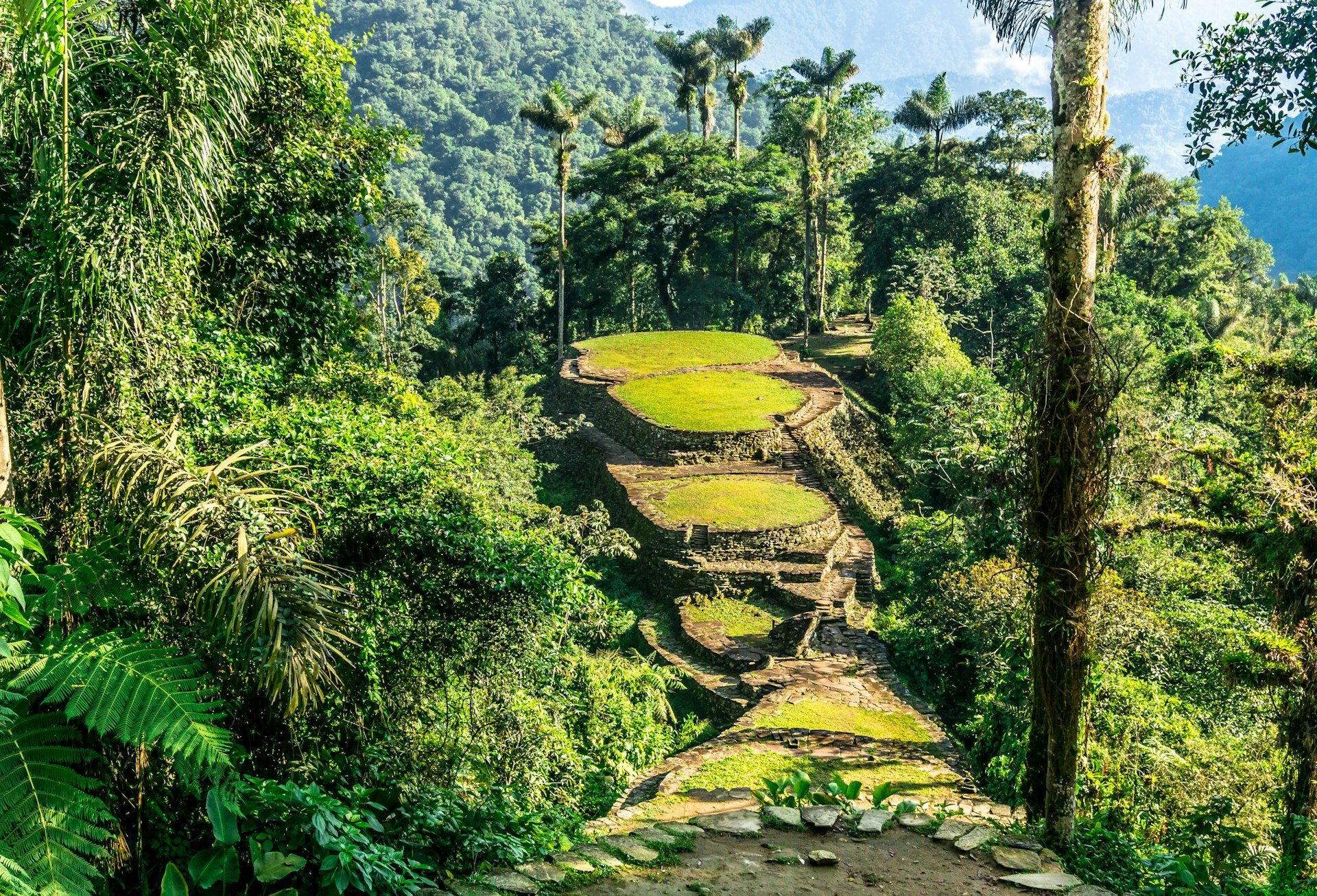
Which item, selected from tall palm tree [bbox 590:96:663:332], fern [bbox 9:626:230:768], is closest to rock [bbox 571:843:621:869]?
fern [bbox 9:626:230:768]

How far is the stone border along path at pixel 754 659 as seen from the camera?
16.7ft

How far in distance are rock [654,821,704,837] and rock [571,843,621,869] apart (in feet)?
2.16

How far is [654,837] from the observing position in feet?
16.7

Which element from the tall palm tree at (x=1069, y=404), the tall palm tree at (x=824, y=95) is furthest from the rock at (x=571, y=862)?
the tall palm tree at (x=824, y=95)

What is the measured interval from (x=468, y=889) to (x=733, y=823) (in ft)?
6.95

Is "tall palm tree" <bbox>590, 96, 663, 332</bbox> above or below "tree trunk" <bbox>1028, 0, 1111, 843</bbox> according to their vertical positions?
above

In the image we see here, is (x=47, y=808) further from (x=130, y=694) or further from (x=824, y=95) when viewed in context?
(x=824, y=95)

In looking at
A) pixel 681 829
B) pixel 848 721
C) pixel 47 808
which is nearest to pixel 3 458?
pixel 47 808

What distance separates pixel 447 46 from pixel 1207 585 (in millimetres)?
76104

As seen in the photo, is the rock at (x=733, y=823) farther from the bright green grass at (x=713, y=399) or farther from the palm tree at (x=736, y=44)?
the palm tree at (x=736, y=44)

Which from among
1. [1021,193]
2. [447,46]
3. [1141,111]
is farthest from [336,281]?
[1141,111]

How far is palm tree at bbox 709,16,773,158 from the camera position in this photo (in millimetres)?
33688

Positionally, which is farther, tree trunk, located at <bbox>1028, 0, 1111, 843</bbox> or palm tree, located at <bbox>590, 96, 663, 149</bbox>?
palm tree, located at <bbox>590, 96, 663, 149</bbox>

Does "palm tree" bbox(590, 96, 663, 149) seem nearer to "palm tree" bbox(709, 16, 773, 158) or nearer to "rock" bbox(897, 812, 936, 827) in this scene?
"palm tree" bbox(709, 16, 773, 158)
